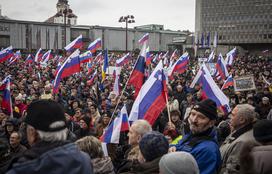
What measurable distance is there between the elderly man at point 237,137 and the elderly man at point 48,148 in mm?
1700

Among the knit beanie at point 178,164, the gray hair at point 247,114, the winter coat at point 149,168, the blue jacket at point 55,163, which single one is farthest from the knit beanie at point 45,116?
the gray hair at point 247,114

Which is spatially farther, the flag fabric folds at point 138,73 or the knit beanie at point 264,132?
the flag fabric folds at point 138,73

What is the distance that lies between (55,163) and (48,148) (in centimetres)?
10

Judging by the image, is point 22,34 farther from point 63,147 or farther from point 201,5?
point 63,147

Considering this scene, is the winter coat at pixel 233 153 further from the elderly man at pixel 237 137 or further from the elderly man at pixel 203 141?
the elderly man at pixel 203 141

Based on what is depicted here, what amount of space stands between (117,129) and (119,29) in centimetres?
8294

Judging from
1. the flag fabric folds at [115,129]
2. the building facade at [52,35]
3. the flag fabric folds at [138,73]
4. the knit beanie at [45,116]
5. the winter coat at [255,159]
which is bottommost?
the flag fabric folds at [115,129]

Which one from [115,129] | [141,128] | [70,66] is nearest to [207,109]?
[141,128]

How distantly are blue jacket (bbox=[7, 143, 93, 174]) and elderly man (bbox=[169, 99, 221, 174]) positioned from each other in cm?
137

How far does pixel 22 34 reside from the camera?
71312 millimetres

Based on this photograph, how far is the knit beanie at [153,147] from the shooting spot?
293cm

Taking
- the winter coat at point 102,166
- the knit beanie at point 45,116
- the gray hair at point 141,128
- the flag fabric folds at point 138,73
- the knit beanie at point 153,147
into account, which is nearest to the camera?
the knit beanie at point 45,116

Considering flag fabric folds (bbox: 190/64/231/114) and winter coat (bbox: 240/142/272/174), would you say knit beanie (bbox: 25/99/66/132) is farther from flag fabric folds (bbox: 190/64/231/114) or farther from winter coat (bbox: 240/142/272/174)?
flag fabric folds (bbox: 190/64/231/114)

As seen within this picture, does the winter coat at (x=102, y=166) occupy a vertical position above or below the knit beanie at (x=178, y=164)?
below
